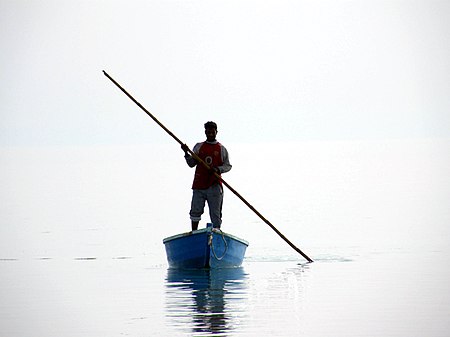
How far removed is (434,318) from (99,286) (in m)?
5.37

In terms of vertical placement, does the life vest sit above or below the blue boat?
above

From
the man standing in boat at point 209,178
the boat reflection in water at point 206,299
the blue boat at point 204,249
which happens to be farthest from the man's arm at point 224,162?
the boat reflection in water at point 206,299

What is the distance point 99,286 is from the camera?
2136 centimetres

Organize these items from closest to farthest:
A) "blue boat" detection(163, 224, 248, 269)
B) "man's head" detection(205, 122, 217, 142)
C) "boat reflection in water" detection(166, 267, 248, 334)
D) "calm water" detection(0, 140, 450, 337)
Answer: "boat reflection in water" detection(166, 267, 248, 334)
"calm water" detection(0, 140, 450, 337)
"blue boat" detection(163, 224, 248, 269)
"man's head" detection(205, 122, 217, 142)

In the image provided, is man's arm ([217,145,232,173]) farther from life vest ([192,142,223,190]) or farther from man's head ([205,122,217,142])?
man's head ([205,122,217,142])

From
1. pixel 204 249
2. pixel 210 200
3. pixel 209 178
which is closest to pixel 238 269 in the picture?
pixel 204 249

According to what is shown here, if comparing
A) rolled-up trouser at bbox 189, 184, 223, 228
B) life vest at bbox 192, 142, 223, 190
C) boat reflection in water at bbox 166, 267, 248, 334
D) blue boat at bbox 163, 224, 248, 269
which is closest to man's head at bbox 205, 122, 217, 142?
life vest at bbox 192, 142, 223, 190

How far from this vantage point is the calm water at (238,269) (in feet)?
59.0

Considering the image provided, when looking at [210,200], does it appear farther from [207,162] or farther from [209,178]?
[207,162]

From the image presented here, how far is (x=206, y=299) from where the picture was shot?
19.5 meters

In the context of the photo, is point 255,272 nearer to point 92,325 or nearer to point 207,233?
point 207,233

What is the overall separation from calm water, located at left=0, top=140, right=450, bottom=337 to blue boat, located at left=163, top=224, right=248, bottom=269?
22 cm

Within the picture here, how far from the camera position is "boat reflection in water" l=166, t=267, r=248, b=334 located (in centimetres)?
1756

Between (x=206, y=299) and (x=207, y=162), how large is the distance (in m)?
3.63
